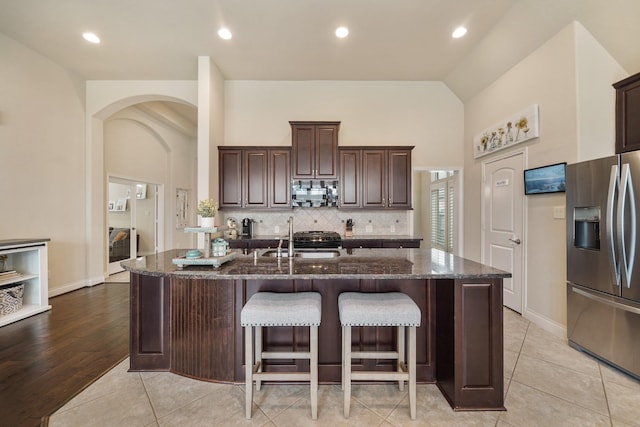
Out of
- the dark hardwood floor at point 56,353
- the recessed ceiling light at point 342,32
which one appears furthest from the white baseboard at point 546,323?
→ the dark hardwood floor at point 56,353

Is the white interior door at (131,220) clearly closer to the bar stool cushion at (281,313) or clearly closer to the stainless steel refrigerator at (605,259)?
the bar stool cushion at (281,313)

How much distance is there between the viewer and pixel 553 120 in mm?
2881

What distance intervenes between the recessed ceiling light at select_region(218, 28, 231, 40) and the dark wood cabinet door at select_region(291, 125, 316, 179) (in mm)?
1420

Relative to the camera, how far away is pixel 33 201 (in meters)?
3.70

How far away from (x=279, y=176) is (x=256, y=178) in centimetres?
38

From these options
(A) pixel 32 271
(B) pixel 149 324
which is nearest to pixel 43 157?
(A) pixel 32 271

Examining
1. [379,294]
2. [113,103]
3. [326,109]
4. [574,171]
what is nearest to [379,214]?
[326,109]

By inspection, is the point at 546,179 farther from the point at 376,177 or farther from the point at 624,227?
the point at 376,177

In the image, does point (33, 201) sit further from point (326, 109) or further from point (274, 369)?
point (326, 109)

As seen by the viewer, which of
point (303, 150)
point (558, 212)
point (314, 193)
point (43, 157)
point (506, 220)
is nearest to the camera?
point (558, 212)

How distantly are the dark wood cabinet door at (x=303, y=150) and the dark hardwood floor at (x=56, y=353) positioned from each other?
3029 mm

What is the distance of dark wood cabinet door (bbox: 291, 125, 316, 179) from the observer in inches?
165

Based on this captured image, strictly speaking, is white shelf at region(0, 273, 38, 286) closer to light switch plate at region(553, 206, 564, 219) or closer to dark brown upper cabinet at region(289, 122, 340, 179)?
dark brown upper cabinet at region(289, 122, 340, 179)

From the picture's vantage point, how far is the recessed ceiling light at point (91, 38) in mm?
3393
